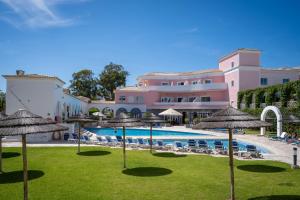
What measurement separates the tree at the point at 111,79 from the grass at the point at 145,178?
53.2m

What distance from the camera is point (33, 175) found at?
37.9 feet

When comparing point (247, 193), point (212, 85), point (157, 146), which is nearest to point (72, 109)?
point (157, 146)

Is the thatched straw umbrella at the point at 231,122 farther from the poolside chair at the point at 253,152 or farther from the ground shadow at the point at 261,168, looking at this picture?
the poolside chair at the point at 253,152

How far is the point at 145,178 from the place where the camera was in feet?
36.4

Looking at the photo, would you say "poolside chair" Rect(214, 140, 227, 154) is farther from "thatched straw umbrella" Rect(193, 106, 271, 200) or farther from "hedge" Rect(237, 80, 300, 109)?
"hedge" Rect(237, 80, 300, 109)

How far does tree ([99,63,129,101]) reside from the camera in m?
68.5

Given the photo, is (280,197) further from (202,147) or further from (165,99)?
(165,99)

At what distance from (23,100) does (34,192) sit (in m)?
17.9

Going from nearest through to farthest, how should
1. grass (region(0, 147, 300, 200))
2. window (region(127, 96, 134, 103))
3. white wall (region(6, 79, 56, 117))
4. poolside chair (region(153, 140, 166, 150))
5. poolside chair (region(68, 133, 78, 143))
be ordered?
grass (region(0, 147, 300, 200)) < poolside chair (region(153, 140, 166, 150)) < poolside chair (region(68, 133, 78, 143)) < white wall (region(6, 79, 56, 117)) < window (region(127, 96, 134, 103))

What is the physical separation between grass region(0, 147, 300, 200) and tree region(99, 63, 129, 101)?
5321cm

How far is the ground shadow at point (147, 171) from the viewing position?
11.8 meters

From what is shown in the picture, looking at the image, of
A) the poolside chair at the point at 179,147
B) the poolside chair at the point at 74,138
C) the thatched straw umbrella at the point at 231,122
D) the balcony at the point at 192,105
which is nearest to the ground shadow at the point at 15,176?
the thatched straw umbrella at the point at 231,122

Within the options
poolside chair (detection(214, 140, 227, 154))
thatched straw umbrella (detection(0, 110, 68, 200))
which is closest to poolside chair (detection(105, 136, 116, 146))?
poolside chair (detection(214, 140, 227, 154))

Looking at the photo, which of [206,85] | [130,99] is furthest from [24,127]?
[130,99]
